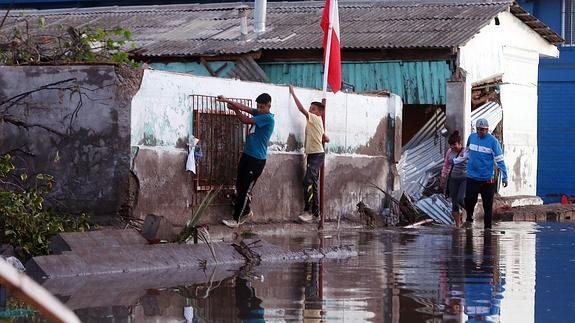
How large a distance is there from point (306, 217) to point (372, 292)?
9.28 m

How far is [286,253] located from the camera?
12250mm

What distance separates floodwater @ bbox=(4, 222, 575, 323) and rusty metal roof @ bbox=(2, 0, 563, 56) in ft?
36.3

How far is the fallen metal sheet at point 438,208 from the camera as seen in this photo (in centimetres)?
2191

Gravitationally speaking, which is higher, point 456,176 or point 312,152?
point 312,152

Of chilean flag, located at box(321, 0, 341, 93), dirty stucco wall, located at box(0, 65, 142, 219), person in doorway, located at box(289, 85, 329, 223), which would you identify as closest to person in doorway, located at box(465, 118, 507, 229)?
chilean flag, located at box(321, 0, 341, 93)

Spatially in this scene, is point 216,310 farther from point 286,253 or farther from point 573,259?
point 573,259

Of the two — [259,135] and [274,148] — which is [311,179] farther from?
[259,135]

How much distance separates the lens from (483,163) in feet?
61.2

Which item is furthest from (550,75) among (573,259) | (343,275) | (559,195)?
(343,275)

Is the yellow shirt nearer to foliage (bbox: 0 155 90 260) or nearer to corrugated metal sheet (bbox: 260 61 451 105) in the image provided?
foliage (bbox: 0 155 90 260)

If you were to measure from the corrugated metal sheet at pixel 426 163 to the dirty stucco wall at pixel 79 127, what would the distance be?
9.42m

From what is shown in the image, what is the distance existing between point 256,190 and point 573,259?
5.56 m

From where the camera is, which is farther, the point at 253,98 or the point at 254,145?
the point at 253,98

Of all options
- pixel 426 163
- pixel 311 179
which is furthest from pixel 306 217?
pixel 426 163
